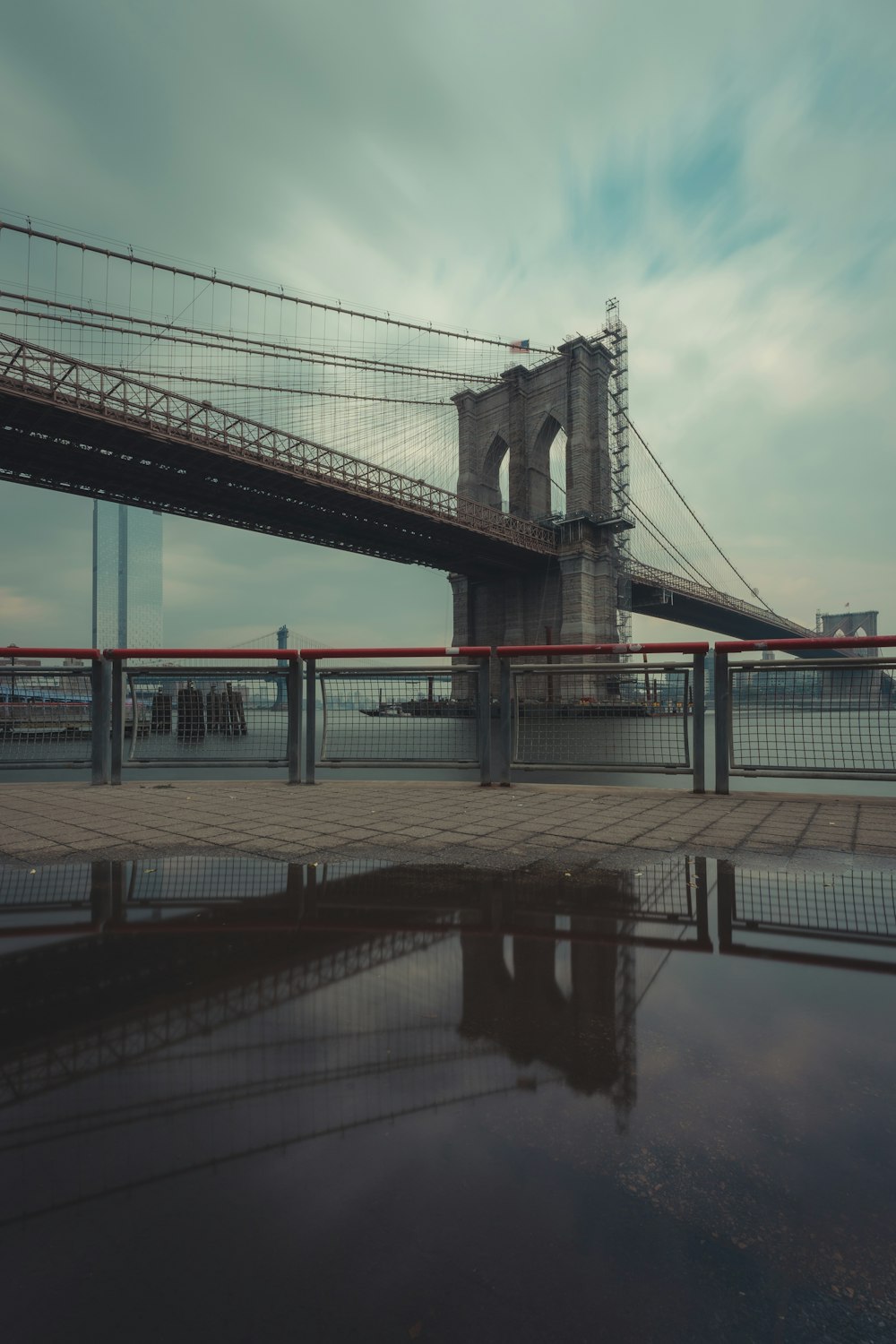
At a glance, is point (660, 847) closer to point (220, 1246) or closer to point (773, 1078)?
point (773, 1078)

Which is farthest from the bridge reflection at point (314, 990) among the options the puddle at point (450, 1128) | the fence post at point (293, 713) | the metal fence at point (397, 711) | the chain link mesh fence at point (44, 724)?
the chain link mesh fence at point (44, 724)

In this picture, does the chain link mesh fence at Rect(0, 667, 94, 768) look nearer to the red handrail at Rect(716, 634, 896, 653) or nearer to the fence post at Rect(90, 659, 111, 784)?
the fence post at Rect(90, 659, 111, 784)

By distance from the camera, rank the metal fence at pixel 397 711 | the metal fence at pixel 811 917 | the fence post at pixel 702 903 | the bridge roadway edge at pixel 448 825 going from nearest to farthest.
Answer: the metal fence at pixel 811 917, the fence post at pixel 702 903, the bridge roadway edge at pixel 448 825, the metal fence at pixel 397 711

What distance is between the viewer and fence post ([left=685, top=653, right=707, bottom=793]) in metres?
5.02

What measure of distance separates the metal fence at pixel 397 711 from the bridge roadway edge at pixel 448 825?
0.80ft

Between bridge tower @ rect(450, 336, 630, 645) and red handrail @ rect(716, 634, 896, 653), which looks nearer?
red handrail @ rect(716, 634, 896, 653)

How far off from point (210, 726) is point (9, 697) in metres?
1.83

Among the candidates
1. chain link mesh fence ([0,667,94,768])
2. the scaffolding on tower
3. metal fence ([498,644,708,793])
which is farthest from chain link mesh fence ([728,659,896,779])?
the scaffolding on tower

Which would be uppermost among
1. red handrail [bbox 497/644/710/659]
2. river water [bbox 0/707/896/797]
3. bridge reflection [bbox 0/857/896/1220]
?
red handrail [bbox 497/644/710/659]

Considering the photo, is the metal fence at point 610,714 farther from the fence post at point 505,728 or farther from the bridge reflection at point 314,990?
the bridge reflection at point 314,990

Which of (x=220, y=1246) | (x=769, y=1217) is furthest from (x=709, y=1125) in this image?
Result: (x=220, y=1246)

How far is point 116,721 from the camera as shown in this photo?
5457mm

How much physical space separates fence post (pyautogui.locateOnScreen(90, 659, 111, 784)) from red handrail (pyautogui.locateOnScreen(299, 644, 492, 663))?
1.49 metres

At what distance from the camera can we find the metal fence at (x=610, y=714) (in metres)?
5.12
